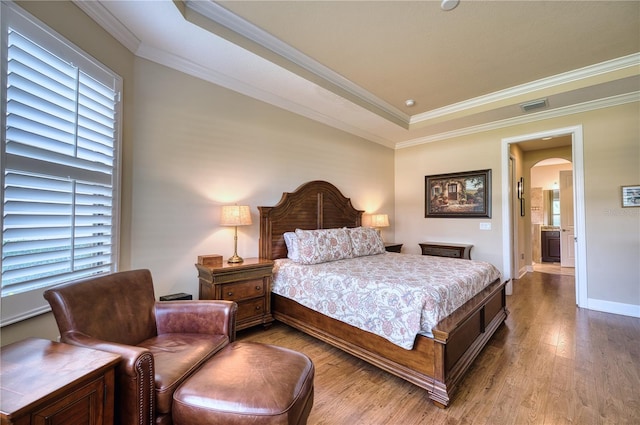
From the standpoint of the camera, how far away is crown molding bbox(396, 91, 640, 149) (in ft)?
11.2

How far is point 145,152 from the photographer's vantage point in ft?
8.23

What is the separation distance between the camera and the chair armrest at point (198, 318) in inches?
70.7

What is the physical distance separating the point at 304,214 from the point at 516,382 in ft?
9.14

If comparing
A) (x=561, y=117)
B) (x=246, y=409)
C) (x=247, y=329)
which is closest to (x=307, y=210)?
(x=247, y=329)

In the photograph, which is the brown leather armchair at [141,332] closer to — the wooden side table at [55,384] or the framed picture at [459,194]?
the wooden side table at [55,384]

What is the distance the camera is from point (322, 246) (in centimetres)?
325

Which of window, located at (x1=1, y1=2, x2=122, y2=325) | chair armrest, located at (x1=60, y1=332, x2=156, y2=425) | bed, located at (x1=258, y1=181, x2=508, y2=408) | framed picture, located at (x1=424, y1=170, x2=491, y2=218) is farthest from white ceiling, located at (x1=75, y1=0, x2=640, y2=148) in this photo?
chair armrest, located at (x1=60, y1=332, x2=156, y2=425)

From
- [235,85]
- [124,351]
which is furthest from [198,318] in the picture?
[235,85]

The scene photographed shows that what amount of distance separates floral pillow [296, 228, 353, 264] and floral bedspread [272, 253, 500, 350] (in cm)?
11

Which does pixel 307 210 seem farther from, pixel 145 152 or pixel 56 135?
pixel 56 135

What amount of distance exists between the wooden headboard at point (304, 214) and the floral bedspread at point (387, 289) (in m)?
0.33

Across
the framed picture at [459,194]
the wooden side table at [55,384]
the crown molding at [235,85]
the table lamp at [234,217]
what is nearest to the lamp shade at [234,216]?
the table lamp at [234,217]

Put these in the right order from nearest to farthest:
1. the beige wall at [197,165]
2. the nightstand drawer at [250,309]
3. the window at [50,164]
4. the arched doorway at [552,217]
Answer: the window at [50,164] → the beige wall at [197,165] → the nightstand drawer at [250,309] → the arched doorway at [552,217]

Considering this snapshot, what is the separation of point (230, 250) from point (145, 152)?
4.33 ft
